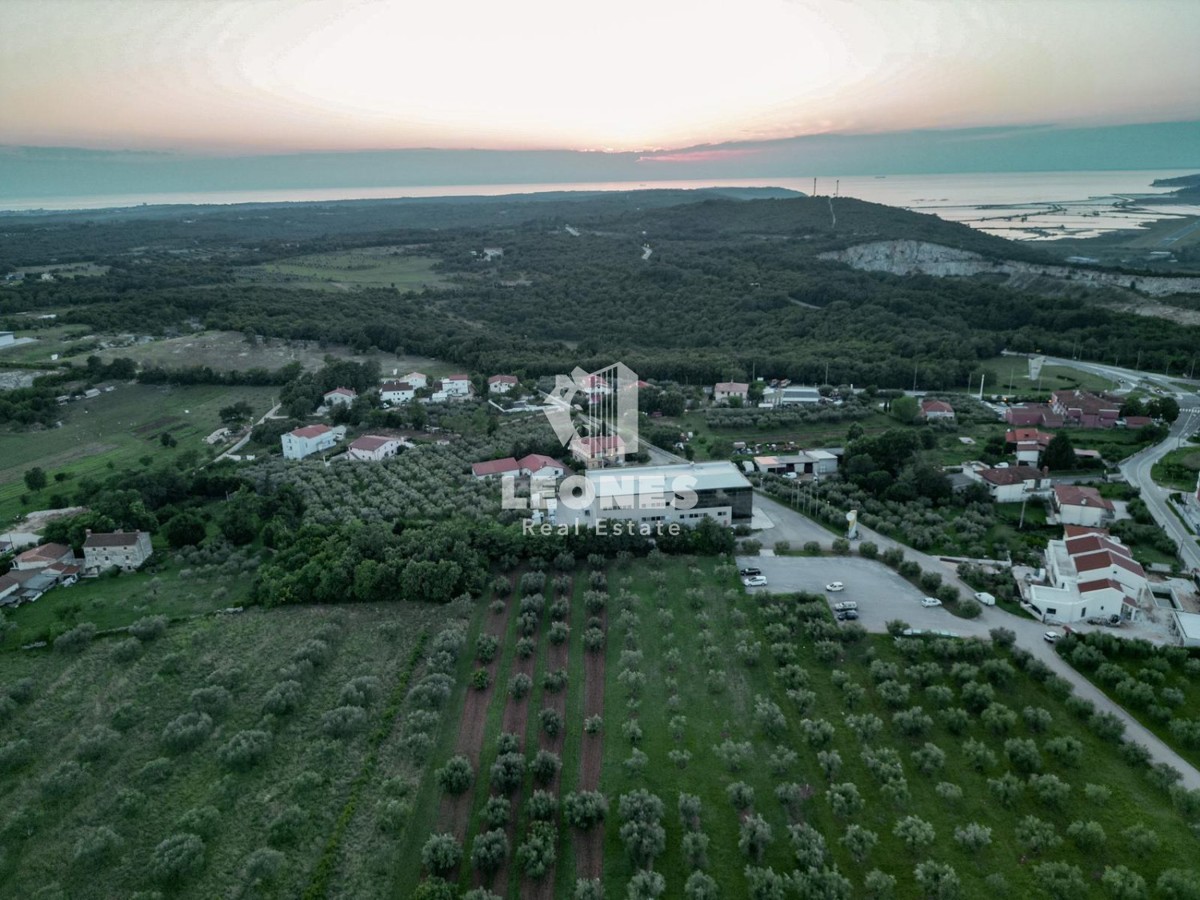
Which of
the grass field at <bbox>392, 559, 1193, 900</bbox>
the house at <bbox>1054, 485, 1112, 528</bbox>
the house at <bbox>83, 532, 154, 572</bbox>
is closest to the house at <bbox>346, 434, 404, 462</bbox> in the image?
the house at <bbox>83, 532, 154, 572</bbox>

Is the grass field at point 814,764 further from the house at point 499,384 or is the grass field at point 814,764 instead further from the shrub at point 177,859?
the house at point 499,384

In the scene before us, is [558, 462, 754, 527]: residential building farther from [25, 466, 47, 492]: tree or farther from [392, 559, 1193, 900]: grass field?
[25, 466, 47, 492]: tree

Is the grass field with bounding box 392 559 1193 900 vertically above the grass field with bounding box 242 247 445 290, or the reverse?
the grass field with bounding box 242 247 445 290

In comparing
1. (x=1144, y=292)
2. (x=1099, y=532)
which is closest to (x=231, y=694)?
(x=1099, y=532)

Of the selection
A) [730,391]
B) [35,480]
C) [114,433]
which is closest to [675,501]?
[730,391]

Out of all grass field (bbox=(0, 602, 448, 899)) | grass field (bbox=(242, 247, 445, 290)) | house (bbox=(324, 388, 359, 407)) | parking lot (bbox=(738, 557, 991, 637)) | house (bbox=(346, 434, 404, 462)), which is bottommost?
grass field (bbox=(0, 602, 448, 899))

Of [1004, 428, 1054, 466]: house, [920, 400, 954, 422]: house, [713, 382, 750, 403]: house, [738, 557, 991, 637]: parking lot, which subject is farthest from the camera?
[713, 382, 750, 403]: house

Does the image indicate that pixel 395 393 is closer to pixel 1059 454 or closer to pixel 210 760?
pixel 210 760
